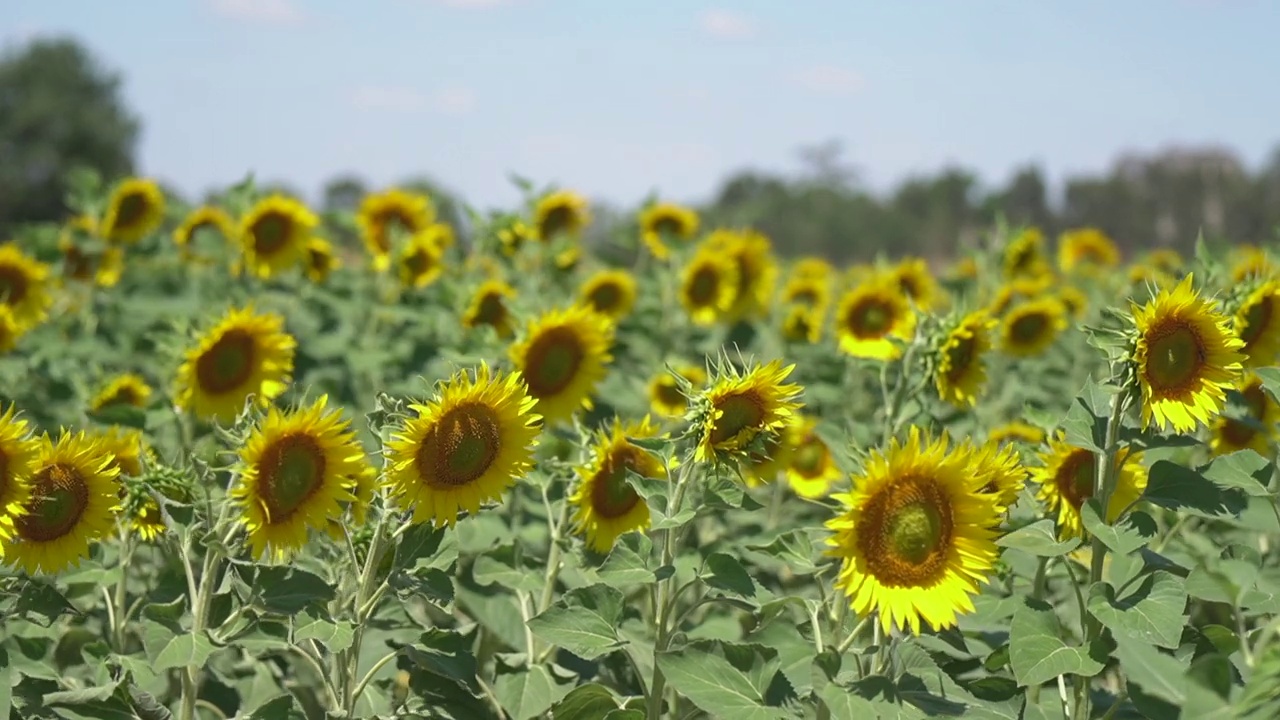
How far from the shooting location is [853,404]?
19.9 ft

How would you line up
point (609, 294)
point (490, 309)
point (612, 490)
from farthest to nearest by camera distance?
1. point (609, 294)
2. point (490, 309)
3. point (612, 490)

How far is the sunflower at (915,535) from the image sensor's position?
242 cm

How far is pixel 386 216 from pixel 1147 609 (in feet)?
18.0

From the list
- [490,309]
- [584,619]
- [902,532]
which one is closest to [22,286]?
[490,309]

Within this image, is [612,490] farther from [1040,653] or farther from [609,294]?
[609,294]

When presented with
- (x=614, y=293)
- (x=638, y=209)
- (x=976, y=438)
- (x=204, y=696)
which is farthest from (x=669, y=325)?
(x=204, y=696)

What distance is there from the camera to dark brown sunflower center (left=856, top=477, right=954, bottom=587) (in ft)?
7.98

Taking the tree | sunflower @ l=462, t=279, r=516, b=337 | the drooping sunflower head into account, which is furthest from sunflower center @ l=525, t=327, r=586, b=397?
the tree

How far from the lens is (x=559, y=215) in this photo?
267 inches

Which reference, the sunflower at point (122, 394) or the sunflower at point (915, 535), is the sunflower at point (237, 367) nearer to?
the sunflower at point (122, 394)

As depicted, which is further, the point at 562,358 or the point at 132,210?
the point at 132,210

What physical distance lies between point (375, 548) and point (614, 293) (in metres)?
3.81

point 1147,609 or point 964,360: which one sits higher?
point 964,360

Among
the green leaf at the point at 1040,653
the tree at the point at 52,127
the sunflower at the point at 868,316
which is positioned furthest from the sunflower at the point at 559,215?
the tree at the point at 52,127
